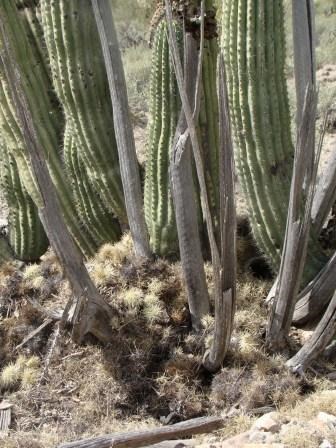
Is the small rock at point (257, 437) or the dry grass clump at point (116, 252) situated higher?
the dry grass clump at point (116, 252)

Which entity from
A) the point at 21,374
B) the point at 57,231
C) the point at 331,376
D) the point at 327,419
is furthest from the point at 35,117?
the point at 327,419

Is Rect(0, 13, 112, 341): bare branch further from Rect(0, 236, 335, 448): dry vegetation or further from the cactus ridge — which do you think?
the cactus ridge

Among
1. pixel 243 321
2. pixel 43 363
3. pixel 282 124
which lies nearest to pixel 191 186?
pixel 282 124

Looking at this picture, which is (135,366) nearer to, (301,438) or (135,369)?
(135,369)

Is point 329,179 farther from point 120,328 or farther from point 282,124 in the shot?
point 120,328

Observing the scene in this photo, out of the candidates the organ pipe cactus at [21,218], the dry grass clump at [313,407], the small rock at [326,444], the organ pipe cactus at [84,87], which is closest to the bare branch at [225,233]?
the dry grass clump at [313,407]

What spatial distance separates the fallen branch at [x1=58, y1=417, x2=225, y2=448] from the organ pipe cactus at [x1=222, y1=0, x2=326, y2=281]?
1139 millimetres

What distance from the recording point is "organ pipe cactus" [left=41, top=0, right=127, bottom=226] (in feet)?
12.4

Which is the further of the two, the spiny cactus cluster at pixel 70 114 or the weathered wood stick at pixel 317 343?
the spiny cactus cluster at pixel 70 114

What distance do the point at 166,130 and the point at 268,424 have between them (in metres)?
1.88

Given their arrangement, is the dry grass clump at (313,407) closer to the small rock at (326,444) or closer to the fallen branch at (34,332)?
the small rock at (326,444)

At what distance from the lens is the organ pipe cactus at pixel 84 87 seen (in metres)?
3.78

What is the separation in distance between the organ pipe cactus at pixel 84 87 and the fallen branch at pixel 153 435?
175 centimetres

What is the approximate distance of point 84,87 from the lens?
3951 millimetres
